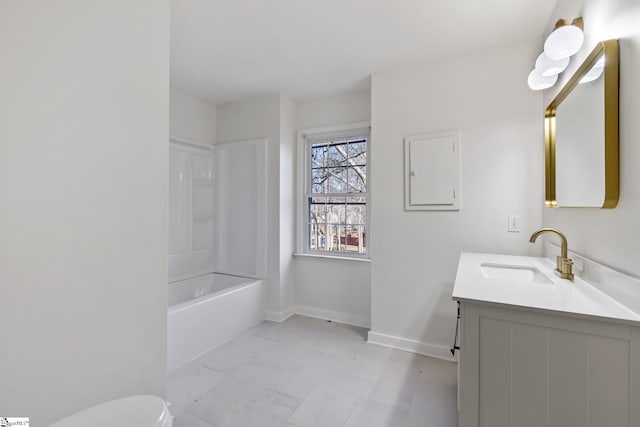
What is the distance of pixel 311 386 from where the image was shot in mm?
1911

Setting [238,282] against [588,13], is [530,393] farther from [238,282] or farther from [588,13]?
[238,282]

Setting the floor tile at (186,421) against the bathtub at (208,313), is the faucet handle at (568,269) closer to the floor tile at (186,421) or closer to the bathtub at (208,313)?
the floor tile at (186,421)

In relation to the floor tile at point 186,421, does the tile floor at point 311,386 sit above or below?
above

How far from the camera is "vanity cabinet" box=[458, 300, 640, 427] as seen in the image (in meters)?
0.84

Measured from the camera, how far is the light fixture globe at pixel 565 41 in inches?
52.4

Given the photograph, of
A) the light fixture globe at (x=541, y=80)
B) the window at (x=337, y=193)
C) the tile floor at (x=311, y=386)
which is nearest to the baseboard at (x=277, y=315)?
the tile floor at (x=311, y=386)

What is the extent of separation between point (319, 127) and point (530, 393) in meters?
2.81

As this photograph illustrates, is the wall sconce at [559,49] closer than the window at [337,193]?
Yes

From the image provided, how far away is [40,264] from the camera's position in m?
0.98

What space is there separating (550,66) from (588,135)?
53 centimetres

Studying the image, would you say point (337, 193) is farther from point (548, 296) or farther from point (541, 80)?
point (548, 296)

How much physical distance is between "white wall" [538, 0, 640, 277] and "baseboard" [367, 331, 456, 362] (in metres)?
1.37

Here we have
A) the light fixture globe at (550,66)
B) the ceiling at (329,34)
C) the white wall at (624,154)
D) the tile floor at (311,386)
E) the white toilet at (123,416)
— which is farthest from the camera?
the ceiling at (329,34)

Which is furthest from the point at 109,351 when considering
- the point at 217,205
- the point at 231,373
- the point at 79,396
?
the point at 217,205
